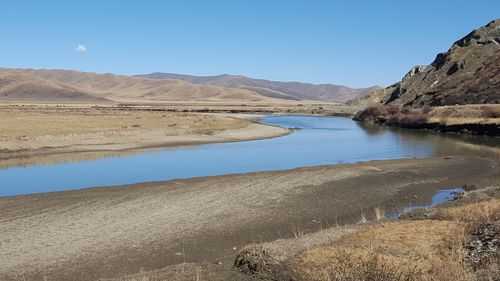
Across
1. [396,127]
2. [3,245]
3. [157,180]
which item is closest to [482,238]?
[3,245]

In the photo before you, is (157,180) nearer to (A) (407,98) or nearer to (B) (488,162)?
(B) (488,162)

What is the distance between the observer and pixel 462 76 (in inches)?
4006

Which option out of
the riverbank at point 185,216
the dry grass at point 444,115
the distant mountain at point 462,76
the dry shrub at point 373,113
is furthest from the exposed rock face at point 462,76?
the riverbank at point 185,216

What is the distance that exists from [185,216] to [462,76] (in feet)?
312

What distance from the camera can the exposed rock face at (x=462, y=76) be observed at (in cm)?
8700

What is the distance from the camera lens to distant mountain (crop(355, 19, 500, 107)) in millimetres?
86812

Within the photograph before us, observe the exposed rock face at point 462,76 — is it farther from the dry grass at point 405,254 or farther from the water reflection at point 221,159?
the dry grass at point 405,254

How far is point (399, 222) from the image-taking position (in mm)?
15562

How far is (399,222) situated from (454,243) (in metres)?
3.24

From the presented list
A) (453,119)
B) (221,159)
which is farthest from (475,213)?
(453,119)

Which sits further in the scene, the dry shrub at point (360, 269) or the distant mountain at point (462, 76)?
the distant mountain at point (462, 76)

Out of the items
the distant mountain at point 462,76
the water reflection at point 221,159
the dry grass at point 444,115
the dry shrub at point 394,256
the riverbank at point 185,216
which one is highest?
the distant mountain at point 462,76

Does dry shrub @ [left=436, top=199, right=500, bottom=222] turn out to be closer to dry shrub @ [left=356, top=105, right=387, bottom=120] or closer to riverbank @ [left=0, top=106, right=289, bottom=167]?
riverbank @ [left=0, top=106, right=289, bottom=167]

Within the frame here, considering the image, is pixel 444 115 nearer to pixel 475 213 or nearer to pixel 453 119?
pixel 453 119
